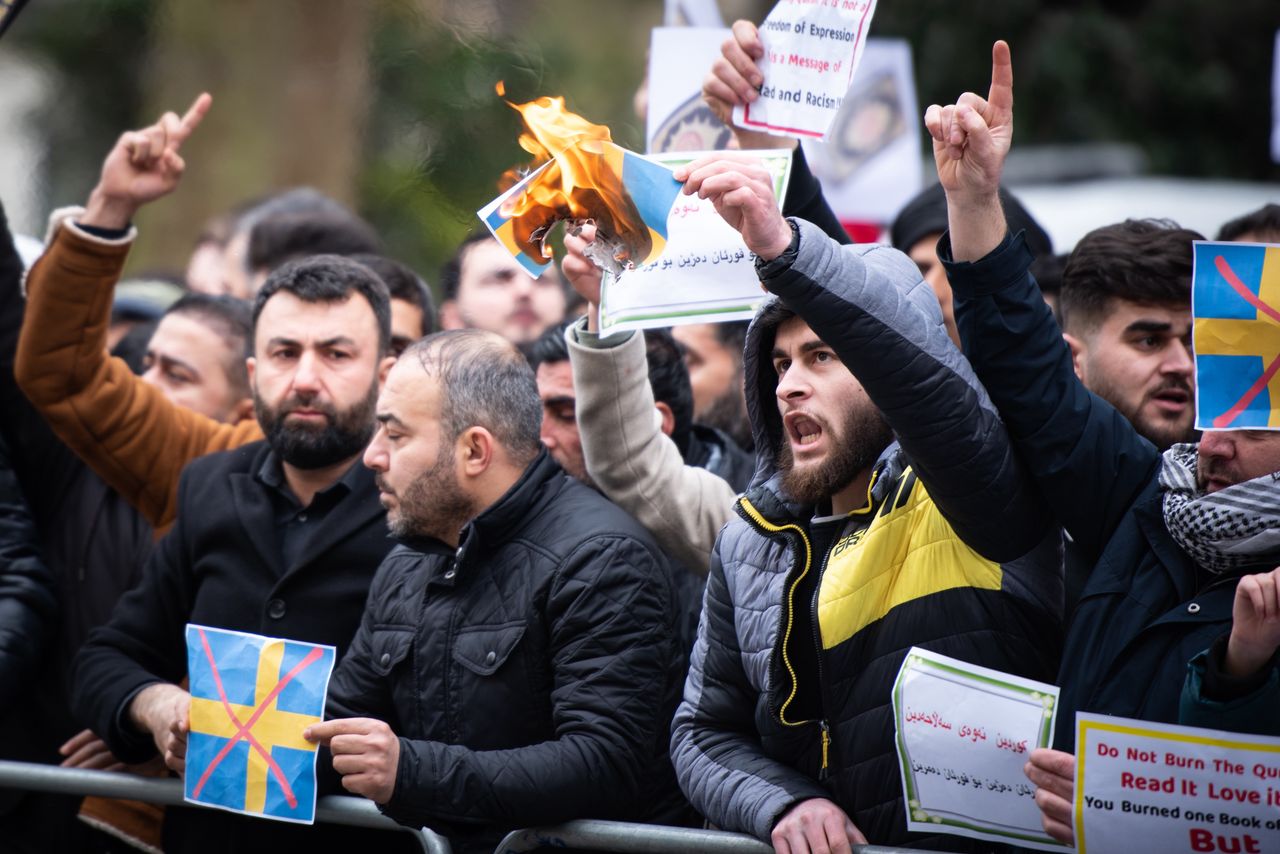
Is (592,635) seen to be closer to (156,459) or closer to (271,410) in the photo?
(271,410)

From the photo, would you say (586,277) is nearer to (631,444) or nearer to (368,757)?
(631,444)

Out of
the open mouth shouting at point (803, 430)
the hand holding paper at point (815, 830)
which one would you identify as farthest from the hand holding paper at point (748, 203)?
the hand holding paper at point (815, 830)

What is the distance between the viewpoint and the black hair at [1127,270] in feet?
13.1

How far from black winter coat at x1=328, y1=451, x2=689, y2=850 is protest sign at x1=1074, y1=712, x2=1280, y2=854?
3.43 feet

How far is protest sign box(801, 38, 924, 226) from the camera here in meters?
6.59

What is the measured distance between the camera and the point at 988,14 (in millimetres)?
15289

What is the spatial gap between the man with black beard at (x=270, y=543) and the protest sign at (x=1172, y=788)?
76.7 inches

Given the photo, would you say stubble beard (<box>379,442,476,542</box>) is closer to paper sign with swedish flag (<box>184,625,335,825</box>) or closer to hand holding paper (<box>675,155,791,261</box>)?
paper sign with swedish flag (<box>184,625,335,825</box>)

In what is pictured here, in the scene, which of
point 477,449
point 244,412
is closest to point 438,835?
point 477,449

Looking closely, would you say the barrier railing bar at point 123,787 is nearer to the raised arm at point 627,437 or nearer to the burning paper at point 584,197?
the raised arm at point 627,437

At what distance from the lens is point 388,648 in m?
3.90

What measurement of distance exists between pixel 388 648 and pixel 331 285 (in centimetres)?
126

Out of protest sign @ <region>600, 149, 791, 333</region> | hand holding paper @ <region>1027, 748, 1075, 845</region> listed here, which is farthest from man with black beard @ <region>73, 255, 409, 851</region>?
hand holding paper @ <region>1027, 748, 1075, 845</region>

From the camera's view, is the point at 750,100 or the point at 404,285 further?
the point at 404,285
